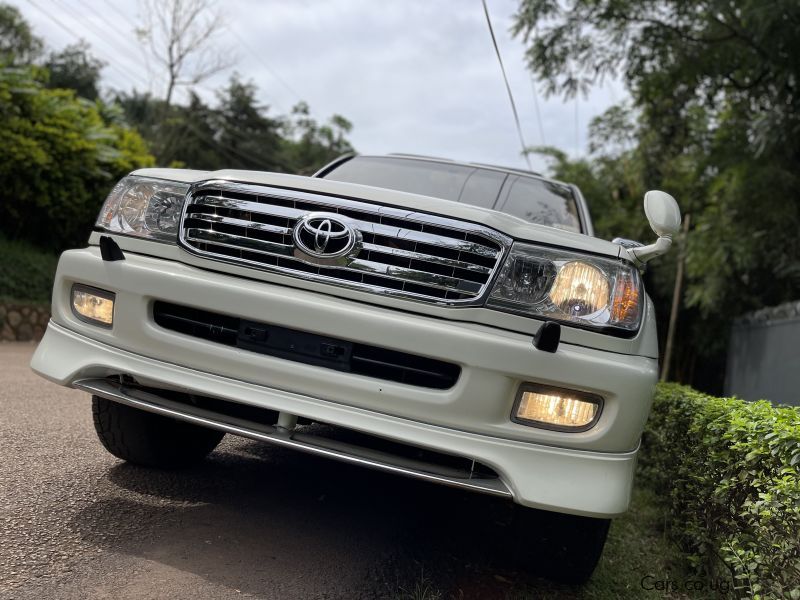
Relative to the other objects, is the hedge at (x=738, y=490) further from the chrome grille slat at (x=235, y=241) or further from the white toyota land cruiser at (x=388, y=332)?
the chrome grille slat at (x=235, y=241)

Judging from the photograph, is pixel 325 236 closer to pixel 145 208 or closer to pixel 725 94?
pixel 145 208

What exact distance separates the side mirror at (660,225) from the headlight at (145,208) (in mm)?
1624

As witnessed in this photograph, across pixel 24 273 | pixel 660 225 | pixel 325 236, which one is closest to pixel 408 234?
pixel 325 236

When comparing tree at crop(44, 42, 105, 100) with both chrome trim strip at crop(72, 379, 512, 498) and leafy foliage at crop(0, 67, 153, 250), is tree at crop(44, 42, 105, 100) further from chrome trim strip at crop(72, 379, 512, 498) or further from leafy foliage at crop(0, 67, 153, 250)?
chrome trim strip at crop(72, 379, 512, 498)

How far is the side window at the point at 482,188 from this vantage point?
3.96 metres

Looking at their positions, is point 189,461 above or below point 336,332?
below

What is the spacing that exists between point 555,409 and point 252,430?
3.22 ft

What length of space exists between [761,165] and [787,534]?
8946mm

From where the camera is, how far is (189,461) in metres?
3.74

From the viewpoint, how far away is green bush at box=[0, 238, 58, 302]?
10.4 metres

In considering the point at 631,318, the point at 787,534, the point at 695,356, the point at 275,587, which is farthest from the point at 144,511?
the point at 695,356

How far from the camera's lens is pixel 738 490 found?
298cm

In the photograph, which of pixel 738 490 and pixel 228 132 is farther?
pixel 228 132

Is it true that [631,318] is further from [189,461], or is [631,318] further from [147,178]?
[189,461]
